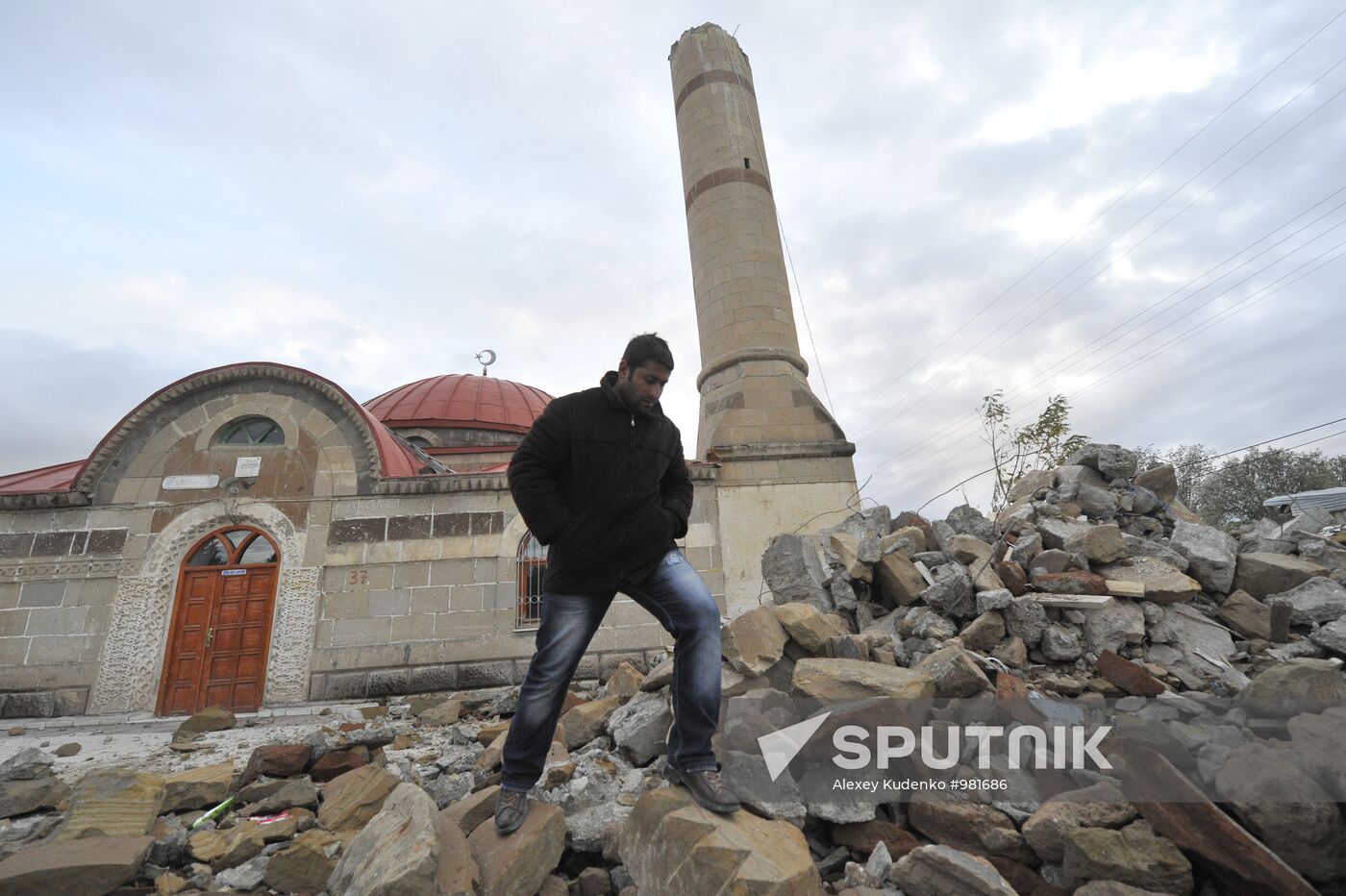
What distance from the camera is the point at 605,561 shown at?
237cm

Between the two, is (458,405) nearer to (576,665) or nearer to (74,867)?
(74,867)

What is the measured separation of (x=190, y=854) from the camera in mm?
2801

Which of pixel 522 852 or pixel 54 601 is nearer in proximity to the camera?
pixel 522 852

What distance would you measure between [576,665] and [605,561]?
1.38ft

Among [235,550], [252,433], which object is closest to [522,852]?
[235,550]

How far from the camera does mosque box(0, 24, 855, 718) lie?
7.58 meters

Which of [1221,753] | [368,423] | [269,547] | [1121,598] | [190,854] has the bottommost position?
[190,854]

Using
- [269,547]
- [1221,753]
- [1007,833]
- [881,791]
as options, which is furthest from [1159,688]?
[269,547]

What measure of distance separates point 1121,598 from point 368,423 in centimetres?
890

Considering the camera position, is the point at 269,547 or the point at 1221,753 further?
the point at 269,547

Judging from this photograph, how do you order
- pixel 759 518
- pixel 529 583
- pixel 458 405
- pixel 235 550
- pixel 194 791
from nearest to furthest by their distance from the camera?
pixel 194 791
pixel 235 550
pixel 529 583
pixel 759 518
pixel 458 405

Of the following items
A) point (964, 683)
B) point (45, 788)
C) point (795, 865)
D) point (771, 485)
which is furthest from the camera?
point (771, 485)

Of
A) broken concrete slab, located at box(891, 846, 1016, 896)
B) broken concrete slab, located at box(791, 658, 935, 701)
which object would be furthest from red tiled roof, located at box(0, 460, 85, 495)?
broken concrete slab, located at box(891, 846, 1016, 896)

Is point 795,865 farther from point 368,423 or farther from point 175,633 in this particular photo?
point 175,633
